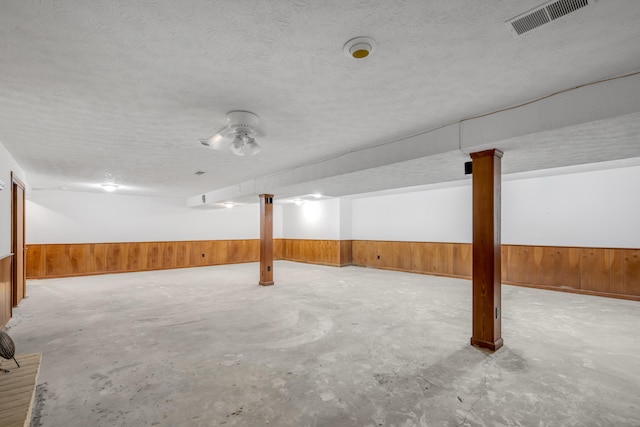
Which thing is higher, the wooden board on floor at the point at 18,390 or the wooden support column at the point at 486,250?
the wooden support column at the point at 486,250

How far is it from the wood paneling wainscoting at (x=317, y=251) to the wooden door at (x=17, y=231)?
24.0 feet

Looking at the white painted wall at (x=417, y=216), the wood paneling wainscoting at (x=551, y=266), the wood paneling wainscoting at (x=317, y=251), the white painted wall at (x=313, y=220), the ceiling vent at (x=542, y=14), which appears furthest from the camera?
the white painted wall at (x=313, y=220)

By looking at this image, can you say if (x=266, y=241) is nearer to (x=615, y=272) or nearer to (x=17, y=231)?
(x=17, y=231)

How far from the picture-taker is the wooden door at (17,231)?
4.79 metres

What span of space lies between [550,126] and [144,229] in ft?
33.2

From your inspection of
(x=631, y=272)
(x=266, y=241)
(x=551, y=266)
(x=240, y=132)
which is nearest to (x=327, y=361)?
(x=240, y=132)

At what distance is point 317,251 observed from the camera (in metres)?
10.6

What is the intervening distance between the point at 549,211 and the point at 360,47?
6.40 metres

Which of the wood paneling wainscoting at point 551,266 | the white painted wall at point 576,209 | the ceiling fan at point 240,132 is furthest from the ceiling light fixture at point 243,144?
the wood paneling wainscoting at point 551,266

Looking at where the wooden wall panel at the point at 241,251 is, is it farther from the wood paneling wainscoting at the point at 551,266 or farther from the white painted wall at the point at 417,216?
the wood paneling wainscoting at the point at 551,266

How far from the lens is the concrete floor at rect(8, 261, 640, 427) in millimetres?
2129

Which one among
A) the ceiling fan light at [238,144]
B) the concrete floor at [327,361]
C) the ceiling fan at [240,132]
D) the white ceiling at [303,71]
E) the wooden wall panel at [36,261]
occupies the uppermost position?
the white ceiling at [303,71]

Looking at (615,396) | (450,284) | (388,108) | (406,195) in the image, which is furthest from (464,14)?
(406,195)

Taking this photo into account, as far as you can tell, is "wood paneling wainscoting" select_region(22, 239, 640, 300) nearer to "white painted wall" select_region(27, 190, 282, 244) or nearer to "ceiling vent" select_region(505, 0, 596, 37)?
"white painted wall" select_region(27, 190, 282, 244)
